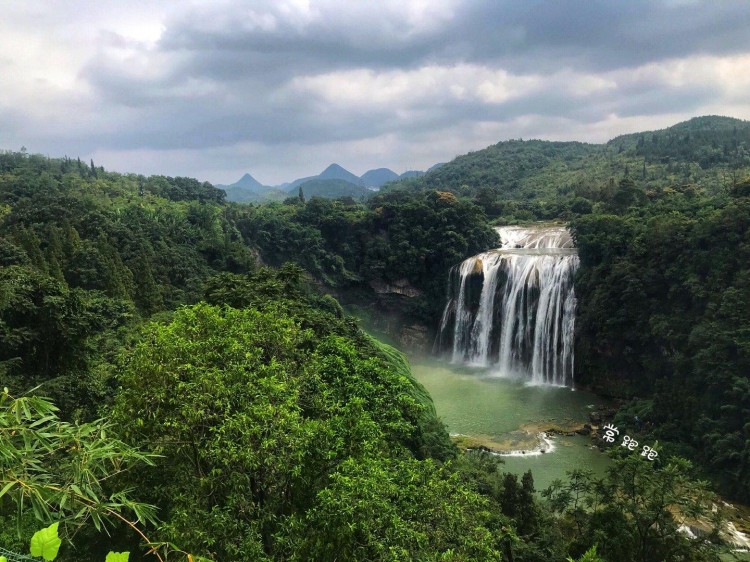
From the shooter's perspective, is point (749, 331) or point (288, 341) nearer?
point (288, 341)

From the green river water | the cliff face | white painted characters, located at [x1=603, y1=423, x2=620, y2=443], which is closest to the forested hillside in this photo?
white painted characters, located at [x1=603, y1=423, x2=620, y2=443]

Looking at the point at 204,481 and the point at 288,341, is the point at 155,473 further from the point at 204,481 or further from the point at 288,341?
the point at 288,341

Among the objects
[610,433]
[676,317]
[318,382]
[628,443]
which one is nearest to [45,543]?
[318,382]

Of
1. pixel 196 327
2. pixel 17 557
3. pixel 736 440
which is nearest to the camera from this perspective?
pixel 17 557

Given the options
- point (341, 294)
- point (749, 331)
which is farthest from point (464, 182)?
point (749, 331)

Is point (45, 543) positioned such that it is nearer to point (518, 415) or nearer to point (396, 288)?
point (518, 415)

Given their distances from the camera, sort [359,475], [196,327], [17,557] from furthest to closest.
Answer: [196,327] → [359,475] → [17,557]

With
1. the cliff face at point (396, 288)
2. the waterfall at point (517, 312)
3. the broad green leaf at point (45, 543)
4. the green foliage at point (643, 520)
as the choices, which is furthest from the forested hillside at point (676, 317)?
the broad green leaf at point (45, 543)
